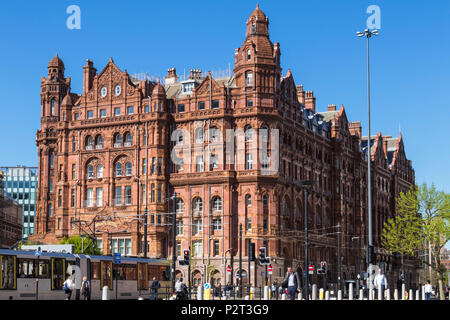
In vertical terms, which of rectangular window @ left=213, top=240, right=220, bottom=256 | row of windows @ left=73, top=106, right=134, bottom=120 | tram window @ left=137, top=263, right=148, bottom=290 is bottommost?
tram window @ left=137, top=263, right=148, bottom=290

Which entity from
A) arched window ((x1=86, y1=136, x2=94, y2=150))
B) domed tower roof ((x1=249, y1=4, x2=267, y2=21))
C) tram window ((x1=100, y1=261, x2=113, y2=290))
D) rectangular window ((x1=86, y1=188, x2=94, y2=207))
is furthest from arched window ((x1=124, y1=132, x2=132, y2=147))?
tram window ((x1=100, y1=261, x2=113, y2=290))

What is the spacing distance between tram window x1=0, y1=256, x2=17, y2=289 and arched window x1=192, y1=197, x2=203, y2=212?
5333 centimetres

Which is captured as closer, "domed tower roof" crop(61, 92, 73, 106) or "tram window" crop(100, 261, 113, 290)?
"tram window" crop(100, 261, 113, 290)

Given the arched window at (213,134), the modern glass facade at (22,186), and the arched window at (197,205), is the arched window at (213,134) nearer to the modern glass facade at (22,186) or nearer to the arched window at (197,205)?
the arched window at (197,205)

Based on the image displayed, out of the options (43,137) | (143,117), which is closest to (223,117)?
(143,117)

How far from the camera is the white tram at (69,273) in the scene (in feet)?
147

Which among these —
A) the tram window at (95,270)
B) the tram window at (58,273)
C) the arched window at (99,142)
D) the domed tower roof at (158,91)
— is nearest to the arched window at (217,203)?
the domed tower roof at (158,91)

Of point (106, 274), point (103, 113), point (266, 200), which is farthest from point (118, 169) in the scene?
point (106, 274)

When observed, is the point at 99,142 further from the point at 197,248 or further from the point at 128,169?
the point at 197,248

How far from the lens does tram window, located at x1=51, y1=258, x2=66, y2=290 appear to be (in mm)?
49094

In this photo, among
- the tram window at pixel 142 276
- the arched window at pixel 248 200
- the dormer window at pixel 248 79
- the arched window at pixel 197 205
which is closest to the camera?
the tram window at pixel 142 276

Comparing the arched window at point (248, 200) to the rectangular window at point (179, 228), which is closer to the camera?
the arched window at point (248, 200)

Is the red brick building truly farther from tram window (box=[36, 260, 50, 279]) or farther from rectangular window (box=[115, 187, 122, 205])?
tram window (box=[36, 260, 50, 279])
